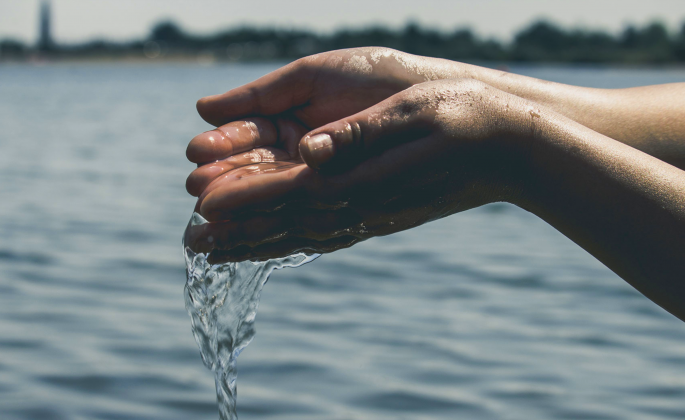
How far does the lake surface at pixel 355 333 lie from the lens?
5.32m

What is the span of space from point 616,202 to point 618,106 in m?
1.14

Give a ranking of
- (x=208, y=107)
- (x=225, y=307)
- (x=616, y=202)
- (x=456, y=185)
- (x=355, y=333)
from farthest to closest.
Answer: (x=355, y=333) < (x=225, y=307) < (x=208, y=107) < (x=456, y=185) < (x=616, y=202)

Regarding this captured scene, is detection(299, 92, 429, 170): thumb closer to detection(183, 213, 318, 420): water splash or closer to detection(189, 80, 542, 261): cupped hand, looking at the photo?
detection(189, 80, 542, 261): cupped hand

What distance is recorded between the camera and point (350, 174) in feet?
7.63

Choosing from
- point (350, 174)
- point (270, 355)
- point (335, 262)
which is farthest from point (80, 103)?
point (350, 174)

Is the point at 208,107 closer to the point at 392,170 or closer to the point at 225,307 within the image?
the point at 225,307

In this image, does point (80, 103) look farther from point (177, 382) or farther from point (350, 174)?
point (350, 174)

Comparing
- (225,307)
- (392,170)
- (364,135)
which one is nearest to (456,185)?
(392,170)

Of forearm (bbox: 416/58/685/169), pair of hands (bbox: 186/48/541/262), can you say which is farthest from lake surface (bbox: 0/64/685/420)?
pair of hands (bbox: 186/48/541/262)

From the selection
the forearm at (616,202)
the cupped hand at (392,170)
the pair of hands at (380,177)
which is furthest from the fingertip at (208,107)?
the forearm at (616,202)

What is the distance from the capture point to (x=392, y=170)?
231cm

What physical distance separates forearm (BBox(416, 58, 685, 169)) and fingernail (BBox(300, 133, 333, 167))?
1.14 meters

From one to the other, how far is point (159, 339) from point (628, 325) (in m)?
4.19

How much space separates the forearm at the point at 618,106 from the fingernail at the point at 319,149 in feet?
3.75
